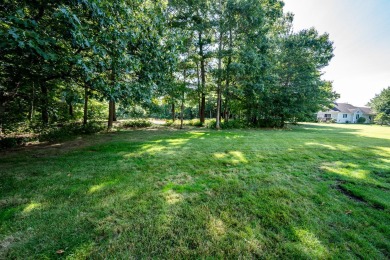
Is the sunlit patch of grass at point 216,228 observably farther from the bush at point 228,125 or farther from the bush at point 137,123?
the bush at point 137,123

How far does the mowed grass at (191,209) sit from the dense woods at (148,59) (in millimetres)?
2449

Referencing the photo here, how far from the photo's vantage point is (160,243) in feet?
A: 6.62

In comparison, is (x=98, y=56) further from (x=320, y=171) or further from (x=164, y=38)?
(x=320, y=171)

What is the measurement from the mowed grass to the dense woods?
2.45 m

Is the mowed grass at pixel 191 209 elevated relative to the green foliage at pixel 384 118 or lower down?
lower down

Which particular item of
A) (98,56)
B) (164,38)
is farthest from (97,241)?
(164,38)

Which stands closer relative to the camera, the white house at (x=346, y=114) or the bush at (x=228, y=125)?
the bush at (x=228, y=125)

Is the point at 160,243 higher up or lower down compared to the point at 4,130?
lower down

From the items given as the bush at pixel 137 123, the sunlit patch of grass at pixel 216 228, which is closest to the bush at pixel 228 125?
the bush at pixel 137 123

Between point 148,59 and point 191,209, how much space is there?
4995mm

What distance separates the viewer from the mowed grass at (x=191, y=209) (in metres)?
1.96

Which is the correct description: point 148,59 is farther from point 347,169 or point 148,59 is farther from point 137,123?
point 137,123

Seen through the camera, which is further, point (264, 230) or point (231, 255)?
point (264, 230)

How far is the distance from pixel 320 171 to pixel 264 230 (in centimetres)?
335
